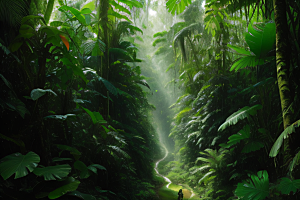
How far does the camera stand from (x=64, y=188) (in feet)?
7.45

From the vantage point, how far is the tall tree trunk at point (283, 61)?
2.57 metres

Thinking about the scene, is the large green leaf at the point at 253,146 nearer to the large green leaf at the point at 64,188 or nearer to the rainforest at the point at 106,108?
the rainforest at the point at 106,108

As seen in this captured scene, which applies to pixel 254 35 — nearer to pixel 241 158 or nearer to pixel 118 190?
pixel 241 158

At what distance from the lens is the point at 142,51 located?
21641 mm

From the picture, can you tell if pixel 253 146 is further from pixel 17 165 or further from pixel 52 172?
pixel 17 165

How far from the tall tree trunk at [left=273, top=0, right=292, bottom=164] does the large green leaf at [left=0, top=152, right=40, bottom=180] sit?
10.1ft

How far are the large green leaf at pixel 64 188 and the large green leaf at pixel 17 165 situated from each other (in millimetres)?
362

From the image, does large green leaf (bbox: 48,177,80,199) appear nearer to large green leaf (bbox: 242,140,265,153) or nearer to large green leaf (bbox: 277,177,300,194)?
large green leaf (bbox: 277,177,300,194)

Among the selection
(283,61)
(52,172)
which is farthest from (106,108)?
(283,61)

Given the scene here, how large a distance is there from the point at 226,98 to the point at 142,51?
16471 millimetres

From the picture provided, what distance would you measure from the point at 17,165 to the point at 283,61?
3.49 m

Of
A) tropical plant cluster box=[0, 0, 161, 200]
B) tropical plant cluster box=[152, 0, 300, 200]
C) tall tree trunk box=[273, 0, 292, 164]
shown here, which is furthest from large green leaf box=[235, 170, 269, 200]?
tropical plant cluster box=[0, 0, 161, 200]

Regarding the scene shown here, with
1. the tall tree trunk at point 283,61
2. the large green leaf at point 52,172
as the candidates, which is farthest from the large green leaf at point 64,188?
the tall tree trunk at point 283,61

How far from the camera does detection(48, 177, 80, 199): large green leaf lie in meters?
2.16
